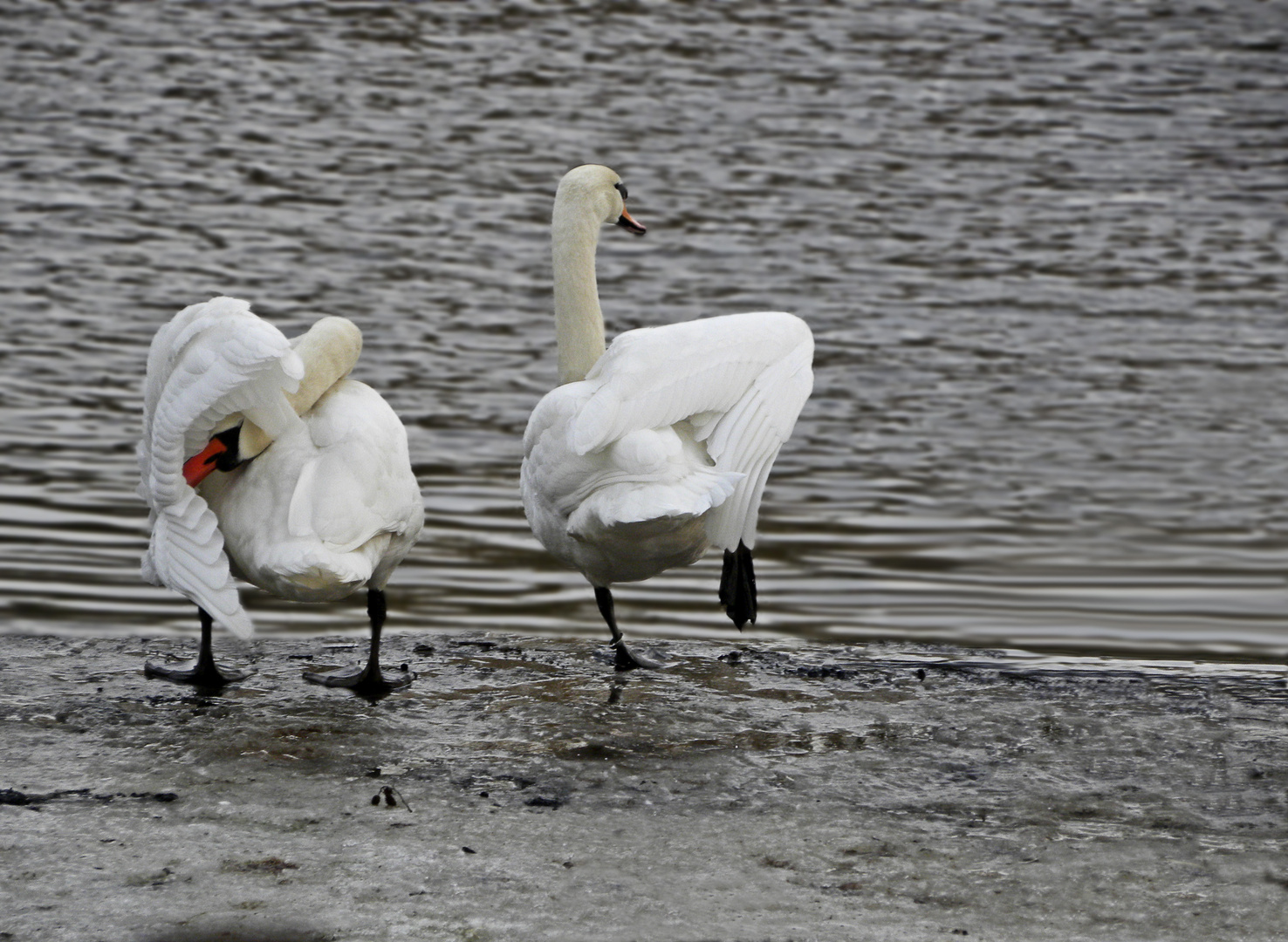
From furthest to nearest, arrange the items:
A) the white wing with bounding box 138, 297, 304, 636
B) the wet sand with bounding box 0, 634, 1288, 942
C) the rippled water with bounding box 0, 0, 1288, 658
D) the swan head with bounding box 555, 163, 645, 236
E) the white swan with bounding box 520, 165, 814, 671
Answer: the rippled water with bounding box 0, 0, 1288, 658 < the swan head with bounding box 555, 163, 645, 236 < the white swan with bounding box 520, 165, 814, 671 < the white wing with bounding box 138, 297, 304, 636 < the wet sand with bounding box 0, 634, 1288, 942

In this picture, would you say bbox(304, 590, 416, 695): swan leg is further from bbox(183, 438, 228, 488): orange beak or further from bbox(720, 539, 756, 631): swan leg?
bbox(720, 539, 756, 631): swan leg

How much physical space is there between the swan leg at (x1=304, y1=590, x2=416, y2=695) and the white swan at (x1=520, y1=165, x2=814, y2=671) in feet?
1.81

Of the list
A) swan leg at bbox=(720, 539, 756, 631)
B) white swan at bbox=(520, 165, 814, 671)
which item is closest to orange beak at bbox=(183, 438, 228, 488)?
white swan at bbox=(520, 165, 814, 671)

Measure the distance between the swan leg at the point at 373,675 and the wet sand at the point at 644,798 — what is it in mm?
55

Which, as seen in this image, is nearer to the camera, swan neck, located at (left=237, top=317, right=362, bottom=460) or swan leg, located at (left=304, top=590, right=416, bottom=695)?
swan neck, located at (left=237, top=317, right=362, bottom=460)

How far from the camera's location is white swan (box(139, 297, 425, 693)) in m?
4.95

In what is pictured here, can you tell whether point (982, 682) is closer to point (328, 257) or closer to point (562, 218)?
point (562, 218)

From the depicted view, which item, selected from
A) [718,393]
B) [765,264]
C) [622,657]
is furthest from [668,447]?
[765,264]

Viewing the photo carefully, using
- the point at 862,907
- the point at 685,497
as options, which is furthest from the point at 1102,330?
the point at 862,907

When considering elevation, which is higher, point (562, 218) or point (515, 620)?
point (562, 218)

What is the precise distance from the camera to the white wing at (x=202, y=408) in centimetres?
486

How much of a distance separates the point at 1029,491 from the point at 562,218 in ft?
11.2

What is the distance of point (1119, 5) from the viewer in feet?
74.4

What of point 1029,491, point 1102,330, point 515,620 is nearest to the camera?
point 515,620
